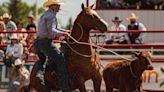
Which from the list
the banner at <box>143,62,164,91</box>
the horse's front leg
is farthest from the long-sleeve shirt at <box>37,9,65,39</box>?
the banner at <box>143,62,164,91</box>

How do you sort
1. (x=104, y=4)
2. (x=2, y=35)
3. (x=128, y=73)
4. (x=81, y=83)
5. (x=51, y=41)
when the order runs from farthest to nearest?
(x=104, y=4) < (x=2, y=35) < (x=128, y=73) < (x=51, y=41) < (x=81, y=83)

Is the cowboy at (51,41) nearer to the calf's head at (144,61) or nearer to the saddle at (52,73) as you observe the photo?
the saddle at (52,73)

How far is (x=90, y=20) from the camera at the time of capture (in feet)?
37.7

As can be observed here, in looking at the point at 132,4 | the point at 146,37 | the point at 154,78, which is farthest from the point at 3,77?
the point at 132,4

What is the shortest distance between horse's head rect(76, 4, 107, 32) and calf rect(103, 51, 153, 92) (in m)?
1.93

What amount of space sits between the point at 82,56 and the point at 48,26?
2.84ft

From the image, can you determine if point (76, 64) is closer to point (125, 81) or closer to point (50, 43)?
point (50, 43)

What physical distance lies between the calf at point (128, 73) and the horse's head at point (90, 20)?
6.34 ft

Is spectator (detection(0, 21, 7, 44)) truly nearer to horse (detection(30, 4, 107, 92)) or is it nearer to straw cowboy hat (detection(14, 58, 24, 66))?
straw cowboy hat (detection(14, 58, 24, 66))

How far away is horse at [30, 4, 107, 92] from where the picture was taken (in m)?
11.4

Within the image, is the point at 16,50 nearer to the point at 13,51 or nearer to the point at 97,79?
the point at 13,51

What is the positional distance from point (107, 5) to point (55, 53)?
29.6 feet

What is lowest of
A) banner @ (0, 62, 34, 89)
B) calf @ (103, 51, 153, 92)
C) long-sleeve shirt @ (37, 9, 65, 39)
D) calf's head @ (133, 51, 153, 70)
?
banner @ (0, 62, 34, 89)

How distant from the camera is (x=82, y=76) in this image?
11.4 meters
